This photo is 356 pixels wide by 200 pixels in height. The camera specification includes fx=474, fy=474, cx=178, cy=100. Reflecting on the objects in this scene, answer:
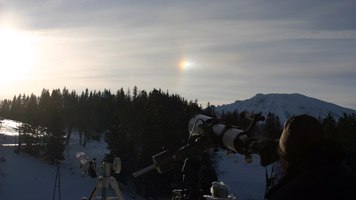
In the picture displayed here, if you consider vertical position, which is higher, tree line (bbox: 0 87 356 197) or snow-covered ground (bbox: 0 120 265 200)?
tree line (bbox: 0 87 356 197)

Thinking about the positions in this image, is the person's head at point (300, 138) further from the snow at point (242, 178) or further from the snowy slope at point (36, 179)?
the snow at point (242, 178)

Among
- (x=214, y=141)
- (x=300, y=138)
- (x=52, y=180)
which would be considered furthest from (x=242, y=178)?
(x=300, y=138)

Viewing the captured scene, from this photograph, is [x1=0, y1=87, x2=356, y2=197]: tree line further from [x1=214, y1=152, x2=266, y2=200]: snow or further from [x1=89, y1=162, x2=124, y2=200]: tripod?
[x1=89, y1=162, x2=124, y2=200]: tripod

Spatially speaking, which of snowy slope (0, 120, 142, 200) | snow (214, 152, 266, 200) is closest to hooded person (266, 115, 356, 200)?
snowy slope (0, 120, 142, 200)

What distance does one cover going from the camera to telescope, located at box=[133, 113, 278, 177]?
4.93 metres

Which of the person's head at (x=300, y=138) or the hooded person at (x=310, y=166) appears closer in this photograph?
the hooded person at (x=310, y=166)

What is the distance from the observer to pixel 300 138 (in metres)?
3.12

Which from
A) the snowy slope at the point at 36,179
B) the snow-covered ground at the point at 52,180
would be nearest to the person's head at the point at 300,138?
the snowy slope at the point at 36,179

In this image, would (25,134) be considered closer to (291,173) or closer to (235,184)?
(235,184)

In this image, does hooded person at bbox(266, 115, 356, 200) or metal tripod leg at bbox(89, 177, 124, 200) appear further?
metal tripod leg at bbox(89, 177, 124, 200)

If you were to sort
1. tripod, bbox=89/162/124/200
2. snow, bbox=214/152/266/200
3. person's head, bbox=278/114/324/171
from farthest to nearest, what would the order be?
snow, bbox=214/152/266/200
tripod, bbox=89/162/124/200
person's head, bbox=278/114/324/171

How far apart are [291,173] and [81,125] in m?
119

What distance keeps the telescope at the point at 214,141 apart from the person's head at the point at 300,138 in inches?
40.6

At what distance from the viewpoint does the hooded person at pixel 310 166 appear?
281 centimetres
